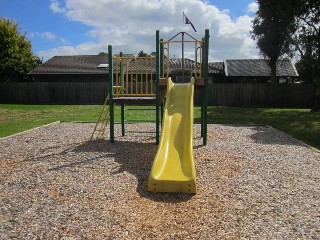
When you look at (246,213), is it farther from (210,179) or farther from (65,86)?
(65,86)

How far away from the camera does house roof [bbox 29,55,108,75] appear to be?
35.1m

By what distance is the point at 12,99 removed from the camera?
97.8ft

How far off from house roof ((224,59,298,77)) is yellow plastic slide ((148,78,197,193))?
27.6 metres

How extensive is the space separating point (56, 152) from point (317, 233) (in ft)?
20.3

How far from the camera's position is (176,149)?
662 centimetres

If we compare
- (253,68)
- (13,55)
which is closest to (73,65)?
(13,55)

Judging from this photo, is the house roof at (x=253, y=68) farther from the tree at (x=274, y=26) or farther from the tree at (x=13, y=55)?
the tree at (x=13, y=55)

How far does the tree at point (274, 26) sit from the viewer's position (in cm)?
2181

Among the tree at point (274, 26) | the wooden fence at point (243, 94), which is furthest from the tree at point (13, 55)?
the tree at point (274, 26)

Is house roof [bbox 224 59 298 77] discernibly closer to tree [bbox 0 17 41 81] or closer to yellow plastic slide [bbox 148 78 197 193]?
tree [bbox 0 17 41 81]

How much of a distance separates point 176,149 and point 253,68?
3241 centimetres

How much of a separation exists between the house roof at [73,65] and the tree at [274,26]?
16.1 metres

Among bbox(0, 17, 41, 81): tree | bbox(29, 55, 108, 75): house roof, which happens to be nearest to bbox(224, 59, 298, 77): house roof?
bbox(29, 55, 108, 75): house roof

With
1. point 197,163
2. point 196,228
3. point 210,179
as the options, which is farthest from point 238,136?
point 196,228
